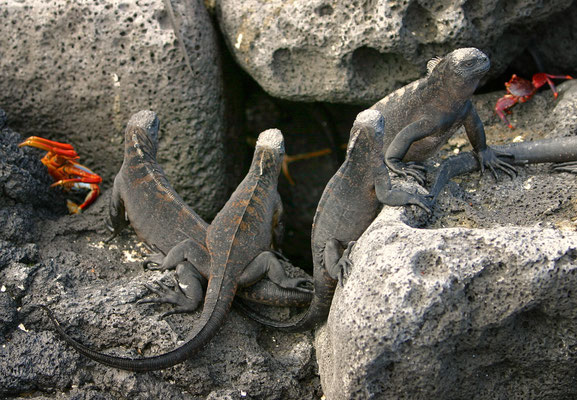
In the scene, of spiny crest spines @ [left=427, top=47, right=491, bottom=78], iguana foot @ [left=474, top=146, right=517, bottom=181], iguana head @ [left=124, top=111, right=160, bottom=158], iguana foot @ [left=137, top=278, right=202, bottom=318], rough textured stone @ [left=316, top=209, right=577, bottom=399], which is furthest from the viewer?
iguana head @ [left=124, top=111, right=160, bottom=158]

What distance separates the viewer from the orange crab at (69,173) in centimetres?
554

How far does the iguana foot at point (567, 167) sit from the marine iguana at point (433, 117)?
11.9 inches

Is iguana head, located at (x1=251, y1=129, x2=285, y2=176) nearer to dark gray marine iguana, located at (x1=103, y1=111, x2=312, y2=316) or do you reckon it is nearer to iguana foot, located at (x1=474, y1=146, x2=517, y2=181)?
dark gray marine iguana, located at (x1=103, y1=111, x2=312, y2=316)

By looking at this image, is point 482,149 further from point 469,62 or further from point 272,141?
point 272,141

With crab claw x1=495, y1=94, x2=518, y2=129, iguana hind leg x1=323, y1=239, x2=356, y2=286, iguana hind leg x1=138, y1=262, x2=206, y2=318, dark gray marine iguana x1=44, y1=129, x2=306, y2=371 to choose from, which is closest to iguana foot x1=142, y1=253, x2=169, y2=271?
iguana hind leg x1=138, y1=262, x2=206, y2=318

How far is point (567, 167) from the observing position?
466 centimetres

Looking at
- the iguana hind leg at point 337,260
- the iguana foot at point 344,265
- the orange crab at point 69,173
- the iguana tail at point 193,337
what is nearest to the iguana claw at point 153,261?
the iguana tail at point 193,337

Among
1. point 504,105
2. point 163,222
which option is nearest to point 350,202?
point 163,222

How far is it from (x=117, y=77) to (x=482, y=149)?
294 centimetres

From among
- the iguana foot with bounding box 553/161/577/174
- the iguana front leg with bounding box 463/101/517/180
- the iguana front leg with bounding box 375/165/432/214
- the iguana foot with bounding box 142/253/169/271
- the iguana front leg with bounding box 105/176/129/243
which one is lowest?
the iguana foot with bounding box 553/161/577/174

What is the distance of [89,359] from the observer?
13.7ft

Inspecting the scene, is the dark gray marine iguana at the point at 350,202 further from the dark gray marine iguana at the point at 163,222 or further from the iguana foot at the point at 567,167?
the iguana foot at the point at 567,167

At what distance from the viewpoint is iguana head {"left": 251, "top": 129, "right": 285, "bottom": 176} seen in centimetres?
490

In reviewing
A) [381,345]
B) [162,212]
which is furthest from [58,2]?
[381,345]
